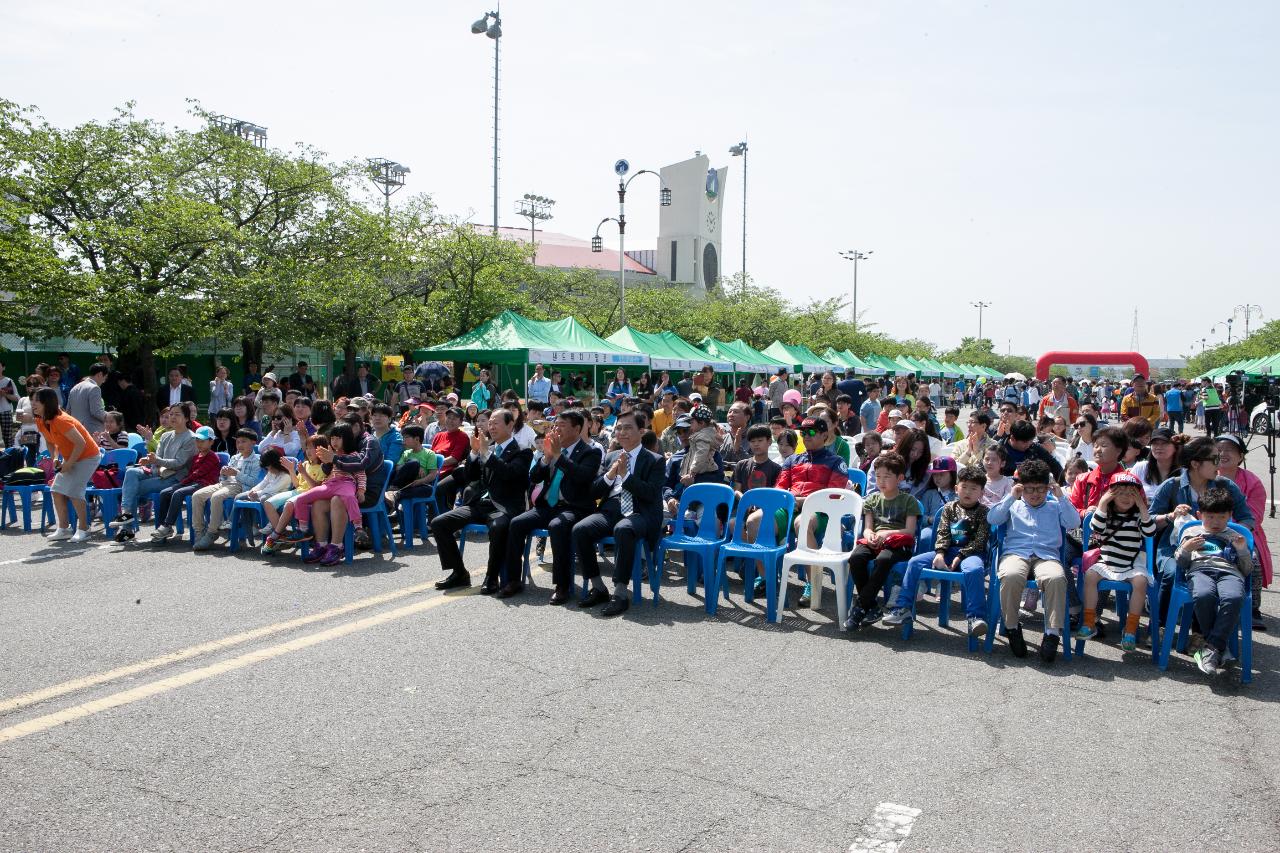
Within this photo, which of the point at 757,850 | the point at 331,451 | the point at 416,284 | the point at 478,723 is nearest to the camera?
the point at 757,850

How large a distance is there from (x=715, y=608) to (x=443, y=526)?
236cm

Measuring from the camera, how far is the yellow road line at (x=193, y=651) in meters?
4.82

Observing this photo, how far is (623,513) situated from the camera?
7.27 meters

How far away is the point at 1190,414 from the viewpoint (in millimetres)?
39969

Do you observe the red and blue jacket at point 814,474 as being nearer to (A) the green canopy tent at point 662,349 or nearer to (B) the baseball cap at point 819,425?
(B) the baseball cap at point 819,425

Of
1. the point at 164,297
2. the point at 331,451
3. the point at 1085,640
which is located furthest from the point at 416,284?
the point at 1085,640

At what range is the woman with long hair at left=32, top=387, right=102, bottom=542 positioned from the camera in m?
9.40

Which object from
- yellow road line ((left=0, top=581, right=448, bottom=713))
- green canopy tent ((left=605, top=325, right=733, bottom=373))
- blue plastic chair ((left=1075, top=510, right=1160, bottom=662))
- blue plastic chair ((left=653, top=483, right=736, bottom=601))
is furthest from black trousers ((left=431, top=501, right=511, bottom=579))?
green canopy tent ((left=605, top=325, right=733, bottom=373))

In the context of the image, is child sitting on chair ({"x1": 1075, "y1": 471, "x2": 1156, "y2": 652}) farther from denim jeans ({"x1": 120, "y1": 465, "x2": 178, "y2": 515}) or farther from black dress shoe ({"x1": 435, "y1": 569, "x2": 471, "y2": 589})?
denim jeans ({"x1": 120, "y1": 465, "x2": 178, "y2": 515})

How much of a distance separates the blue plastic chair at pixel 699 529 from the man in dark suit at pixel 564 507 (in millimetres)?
701

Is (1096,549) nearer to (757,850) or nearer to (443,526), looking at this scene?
(757,850)

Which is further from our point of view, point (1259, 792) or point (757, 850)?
point (1259, 792)

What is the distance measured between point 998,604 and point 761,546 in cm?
181

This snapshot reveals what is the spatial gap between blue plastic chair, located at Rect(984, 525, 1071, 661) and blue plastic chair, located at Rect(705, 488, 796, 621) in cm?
146
